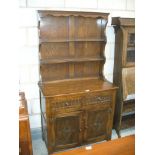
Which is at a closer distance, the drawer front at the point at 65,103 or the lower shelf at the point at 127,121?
the drawer front at the point at 65,103

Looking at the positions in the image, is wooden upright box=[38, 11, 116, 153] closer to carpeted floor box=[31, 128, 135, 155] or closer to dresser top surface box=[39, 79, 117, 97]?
dresser top surface box=[39, 79, 117, 97]

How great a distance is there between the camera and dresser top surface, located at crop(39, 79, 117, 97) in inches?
91.4

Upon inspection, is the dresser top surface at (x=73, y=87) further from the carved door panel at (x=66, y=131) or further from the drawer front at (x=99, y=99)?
the carved door panel at (x=66, y=131)

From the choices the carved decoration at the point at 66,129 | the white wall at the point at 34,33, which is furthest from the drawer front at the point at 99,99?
the white wall at the point at 34,33

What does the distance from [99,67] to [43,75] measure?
2.79 ft

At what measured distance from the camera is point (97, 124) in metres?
2.60

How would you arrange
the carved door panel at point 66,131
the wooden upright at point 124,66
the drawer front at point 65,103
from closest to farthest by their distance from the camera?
the drawer front at point 65,103, the carved door panel at point 66,131, the wooden upright at point 124,66

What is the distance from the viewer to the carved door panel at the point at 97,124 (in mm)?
2529

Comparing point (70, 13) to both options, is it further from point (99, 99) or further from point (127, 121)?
point (127, 121)

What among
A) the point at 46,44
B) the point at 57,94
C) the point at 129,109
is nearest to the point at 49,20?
the point at 46,44

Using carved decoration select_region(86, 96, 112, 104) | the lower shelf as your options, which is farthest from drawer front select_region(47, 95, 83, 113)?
the lower shelf

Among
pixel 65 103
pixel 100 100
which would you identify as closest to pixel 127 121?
pixel 100 100

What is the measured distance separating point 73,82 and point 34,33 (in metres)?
0.84

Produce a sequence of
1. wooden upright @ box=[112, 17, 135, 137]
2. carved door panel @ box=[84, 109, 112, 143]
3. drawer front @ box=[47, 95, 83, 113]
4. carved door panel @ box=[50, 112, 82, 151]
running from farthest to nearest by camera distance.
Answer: wooden upright @ box=[112, 17, 135, 137] < carved door panel @ box=[84, 109, 112, 143] < carved door panel @ box=[50, 112, 82, 151] < drawer front @ box=[47, 95, 83, 113]
